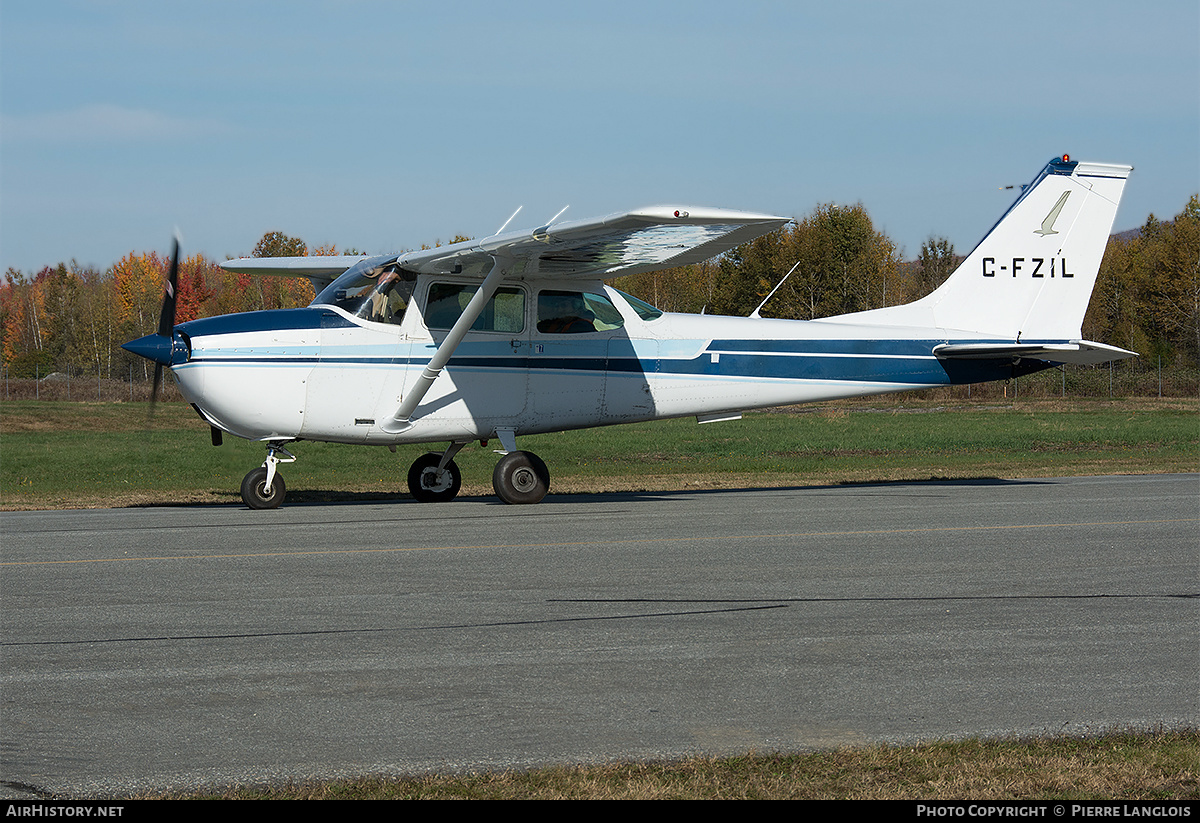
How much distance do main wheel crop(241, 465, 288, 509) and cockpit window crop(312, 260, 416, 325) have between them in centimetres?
221

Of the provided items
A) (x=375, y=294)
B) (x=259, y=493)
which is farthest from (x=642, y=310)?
(x=259, y=493)

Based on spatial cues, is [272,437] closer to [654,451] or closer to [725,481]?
[725,481]

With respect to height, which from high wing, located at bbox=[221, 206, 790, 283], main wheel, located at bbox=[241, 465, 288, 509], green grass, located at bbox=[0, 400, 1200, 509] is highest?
high wing, located at bbox=[221, 206, 790, 283]

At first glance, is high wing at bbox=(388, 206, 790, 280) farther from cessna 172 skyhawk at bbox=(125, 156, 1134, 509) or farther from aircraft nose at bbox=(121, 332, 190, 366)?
aircraft nose at bbox=(121, 332, 190, 366)

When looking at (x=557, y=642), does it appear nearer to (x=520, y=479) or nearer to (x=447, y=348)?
(x=447, y=348)

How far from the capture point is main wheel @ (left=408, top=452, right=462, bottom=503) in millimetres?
Answer: 15484

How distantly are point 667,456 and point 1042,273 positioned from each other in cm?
1198

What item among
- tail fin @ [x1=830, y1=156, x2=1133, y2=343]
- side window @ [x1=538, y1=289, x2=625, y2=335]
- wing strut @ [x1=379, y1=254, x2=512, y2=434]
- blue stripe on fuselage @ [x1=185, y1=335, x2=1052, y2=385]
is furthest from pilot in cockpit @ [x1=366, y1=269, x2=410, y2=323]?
tail fin @ [x1=830, y1=156, x2=1133, y2=343]

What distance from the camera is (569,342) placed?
14.9 meters

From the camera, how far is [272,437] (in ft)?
45.5

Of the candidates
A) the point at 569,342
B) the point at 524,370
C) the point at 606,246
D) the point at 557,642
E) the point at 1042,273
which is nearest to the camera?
the point at 557,642

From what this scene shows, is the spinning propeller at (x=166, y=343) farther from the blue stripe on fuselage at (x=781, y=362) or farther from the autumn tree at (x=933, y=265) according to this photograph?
the autumn tree at (x=933, y=265)

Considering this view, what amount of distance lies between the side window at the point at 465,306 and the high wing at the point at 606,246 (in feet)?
0.68
